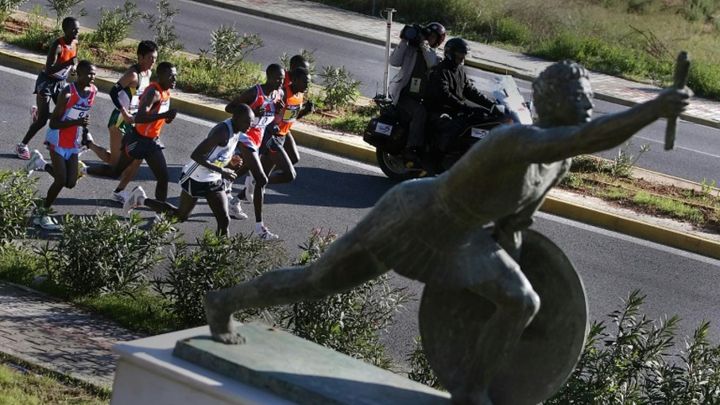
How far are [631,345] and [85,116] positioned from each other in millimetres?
5979

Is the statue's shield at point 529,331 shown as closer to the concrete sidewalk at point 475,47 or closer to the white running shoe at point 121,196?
the white running shoe at point 121,196

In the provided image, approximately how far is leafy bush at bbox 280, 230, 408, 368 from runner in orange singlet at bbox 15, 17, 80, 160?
6028 millimetres

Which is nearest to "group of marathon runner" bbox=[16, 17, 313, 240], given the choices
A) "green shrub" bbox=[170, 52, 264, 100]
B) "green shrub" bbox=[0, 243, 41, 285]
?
"green shrub" bbox=[0, 243, 41, 285]

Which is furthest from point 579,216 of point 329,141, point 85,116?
point 85,116

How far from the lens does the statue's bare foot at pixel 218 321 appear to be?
263 inches

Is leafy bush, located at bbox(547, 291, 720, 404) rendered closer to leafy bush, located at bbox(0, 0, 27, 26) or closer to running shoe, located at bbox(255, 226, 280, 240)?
running shoe, located at bbox(255, 226, 280, 240)

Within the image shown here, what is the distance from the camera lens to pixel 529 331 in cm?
634

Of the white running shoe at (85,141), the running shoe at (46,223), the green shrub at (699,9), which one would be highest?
the green shrub at (699,9)

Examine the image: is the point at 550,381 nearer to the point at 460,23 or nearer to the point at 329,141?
the point at 329,141

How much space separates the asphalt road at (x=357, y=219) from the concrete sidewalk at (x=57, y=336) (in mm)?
2404

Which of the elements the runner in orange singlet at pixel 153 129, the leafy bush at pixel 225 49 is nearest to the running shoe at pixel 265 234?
the runner in orange singlet at pixel 153 129

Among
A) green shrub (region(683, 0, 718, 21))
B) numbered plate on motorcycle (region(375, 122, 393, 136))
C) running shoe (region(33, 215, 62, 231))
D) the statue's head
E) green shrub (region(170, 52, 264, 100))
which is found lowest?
running shoe (region(33, 215, 62, 231))

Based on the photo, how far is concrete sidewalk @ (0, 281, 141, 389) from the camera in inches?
331

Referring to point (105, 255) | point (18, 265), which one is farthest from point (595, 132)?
point (18, 265)
